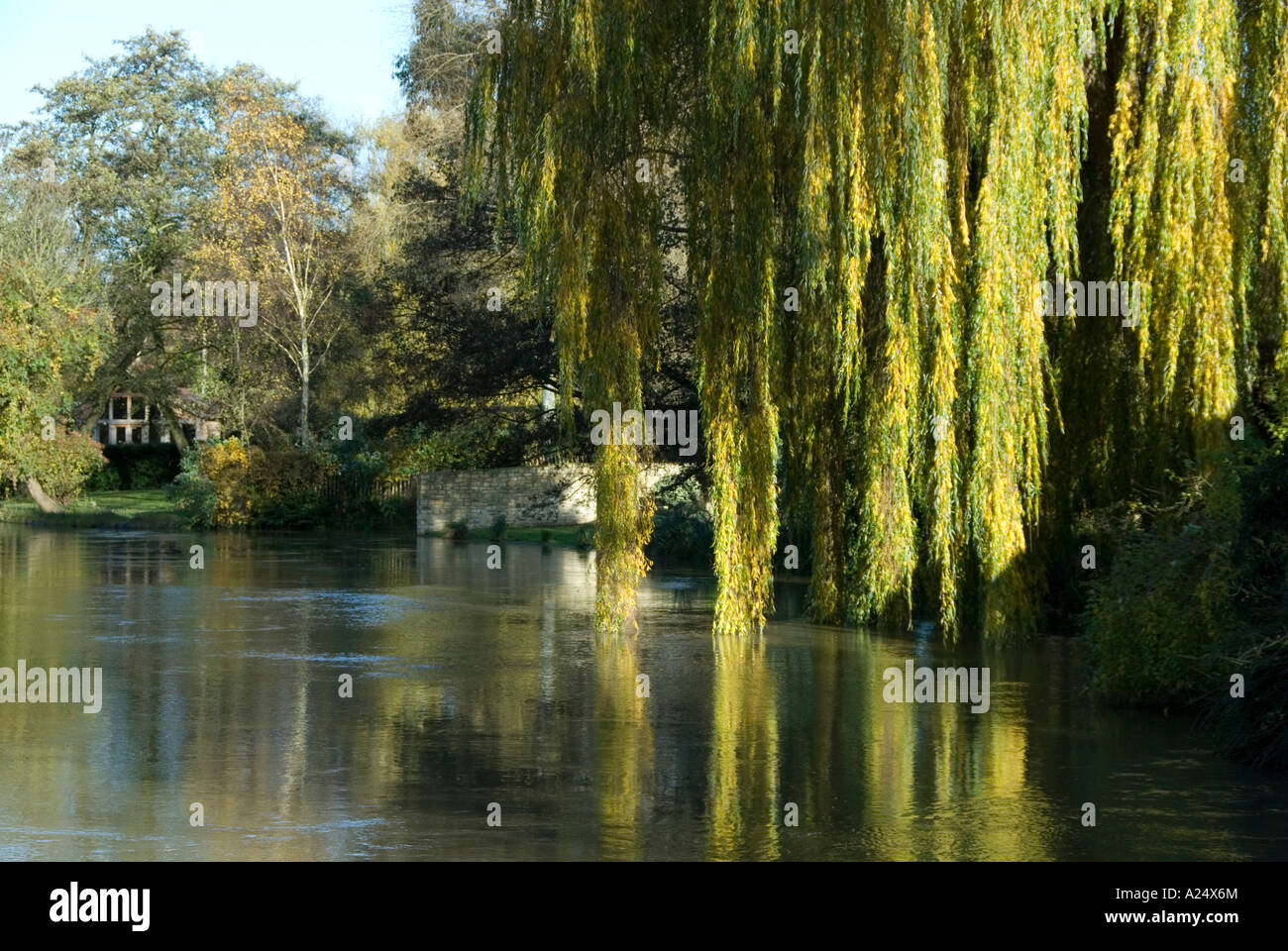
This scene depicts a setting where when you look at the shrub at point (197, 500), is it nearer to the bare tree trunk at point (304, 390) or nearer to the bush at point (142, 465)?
the bare tree trunk at point (304, 390)

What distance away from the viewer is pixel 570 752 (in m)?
11.0

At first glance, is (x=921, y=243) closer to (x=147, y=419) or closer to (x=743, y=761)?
(x=743, y=761)

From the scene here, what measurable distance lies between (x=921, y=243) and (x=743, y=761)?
23.5 ft

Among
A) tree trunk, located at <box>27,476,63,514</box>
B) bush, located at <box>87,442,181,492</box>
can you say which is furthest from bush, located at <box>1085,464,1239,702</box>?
bush, located at <box>87,442,181,492</box>

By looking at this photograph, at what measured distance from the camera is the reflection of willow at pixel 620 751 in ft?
28.3

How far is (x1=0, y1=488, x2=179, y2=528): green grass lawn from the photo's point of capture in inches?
1709

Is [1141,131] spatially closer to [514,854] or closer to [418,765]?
[418,765]

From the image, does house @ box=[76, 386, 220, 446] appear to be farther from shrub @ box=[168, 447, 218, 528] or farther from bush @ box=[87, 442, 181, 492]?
shrub @ box=[168, 447, 218, 528]

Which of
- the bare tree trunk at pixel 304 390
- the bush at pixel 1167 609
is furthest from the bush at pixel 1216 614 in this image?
the bare tree trunk at pixel 304 390

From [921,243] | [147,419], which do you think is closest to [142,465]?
[147,419]

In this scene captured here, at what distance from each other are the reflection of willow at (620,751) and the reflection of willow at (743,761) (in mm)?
457

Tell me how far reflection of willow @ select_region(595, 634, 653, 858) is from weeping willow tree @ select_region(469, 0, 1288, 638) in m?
2.66

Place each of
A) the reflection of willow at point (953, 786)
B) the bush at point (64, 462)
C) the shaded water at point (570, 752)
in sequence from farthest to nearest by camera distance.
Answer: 1. the bush at point (64, 462)
2. the shaded water at point (570, 752)
3. the reflection of willow at point (953, 786)
